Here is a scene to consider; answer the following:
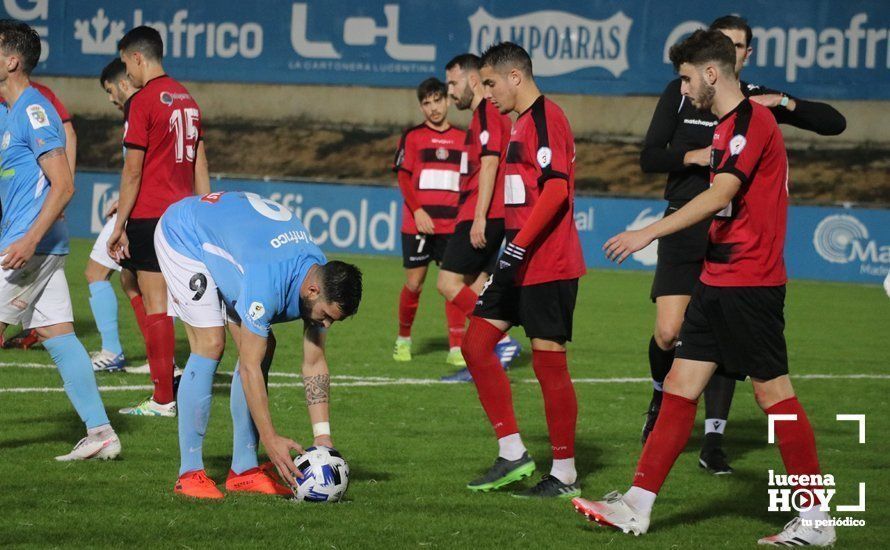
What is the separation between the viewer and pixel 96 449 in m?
6.29

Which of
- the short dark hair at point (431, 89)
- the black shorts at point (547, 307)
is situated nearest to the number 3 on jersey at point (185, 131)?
the black shorts at point (547, 307)

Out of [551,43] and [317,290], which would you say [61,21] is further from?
[317,290]

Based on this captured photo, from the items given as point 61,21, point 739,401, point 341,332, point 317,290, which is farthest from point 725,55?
point 61,21

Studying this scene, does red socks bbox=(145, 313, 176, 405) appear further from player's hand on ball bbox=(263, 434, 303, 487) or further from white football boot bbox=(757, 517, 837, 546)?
white football boot bbox=(757, 517, 837, 546)

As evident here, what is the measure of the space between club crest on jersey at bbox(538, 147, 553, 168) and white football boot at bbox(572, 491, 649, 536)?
1.65 meters

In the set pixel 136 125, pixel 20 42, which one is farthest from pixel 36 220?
pixel 136 125

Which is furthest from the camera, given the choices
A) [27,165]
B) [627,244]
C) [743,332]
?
[27,165]

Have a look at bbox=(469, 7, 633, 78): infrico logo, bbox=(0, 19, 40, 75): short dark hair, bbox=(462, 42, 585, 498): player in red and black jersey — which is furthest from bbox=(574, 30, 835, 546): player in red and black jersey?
bbox=(469, 7, 633, 78): infrico logo

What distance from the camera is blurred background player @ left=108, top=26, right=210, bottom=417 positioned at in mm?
7883

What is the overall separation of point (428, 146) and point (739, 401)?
4048mm

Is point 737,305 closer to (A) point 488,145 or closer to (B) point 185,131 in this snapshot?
(B) point 185,131

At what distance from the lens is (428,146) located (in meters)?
11.8

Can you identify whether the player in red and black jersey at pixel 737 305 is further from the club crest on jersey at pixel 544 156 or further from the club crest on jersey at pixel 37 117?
the club crest on jersey at pixel 37 117

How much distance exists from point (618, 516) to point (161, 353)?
12.2 ft
